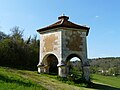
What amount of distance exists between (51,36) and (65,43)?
5.73 feet

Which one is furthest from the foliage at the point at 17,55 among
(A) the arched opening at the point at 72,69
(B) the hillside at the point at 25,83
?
(B) the hillside at the point at 25,83

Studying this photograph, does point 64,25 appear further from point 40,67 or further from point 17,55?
point 17,55

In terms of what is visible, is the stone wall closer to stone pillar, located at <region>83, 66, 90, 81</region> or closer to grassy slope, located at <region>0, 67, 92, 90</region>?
stone pillar, located at <region>83, 66, 90, 81</region>

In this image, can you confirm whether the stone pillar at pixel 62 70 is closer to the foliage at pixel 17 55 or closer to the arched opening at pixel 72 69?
the arched opening at pixel 72 69

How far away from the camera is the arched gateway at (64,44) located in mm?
21859

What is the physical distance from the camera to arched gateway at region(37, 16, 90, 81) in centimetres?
2186

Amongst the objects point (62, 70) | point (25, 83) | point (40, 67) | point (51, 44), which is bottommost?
point (25, 83)

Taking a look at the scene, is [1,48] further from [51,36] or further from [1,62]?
[51,36]

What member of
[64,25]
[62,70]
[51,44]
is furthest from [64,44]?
[62,70]

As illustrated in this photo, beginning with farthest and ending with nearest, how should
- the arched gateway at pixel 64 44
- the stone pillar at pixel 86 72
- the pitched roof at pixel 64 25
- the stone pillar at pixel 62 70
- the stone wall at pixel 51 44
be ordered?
the pitched roof at pixel 64 25, the stone pillar at pixel 86 72, the stone wall at pixel 51 44, the arched gateway at pixel 64 44, the stone pillar at pixel 62 70

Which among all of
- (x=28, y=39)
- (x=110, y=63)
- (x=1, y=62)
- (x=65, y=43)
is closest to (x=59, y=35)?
(x=65, y=43)

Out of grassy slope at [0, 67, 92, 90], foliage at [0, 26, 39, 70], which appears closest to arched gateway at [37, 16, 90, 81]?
grassy slope at [0, 67, 92, 90]

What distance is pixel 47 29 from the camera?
76.5 feet

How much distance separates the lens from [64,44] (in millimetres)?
21969
